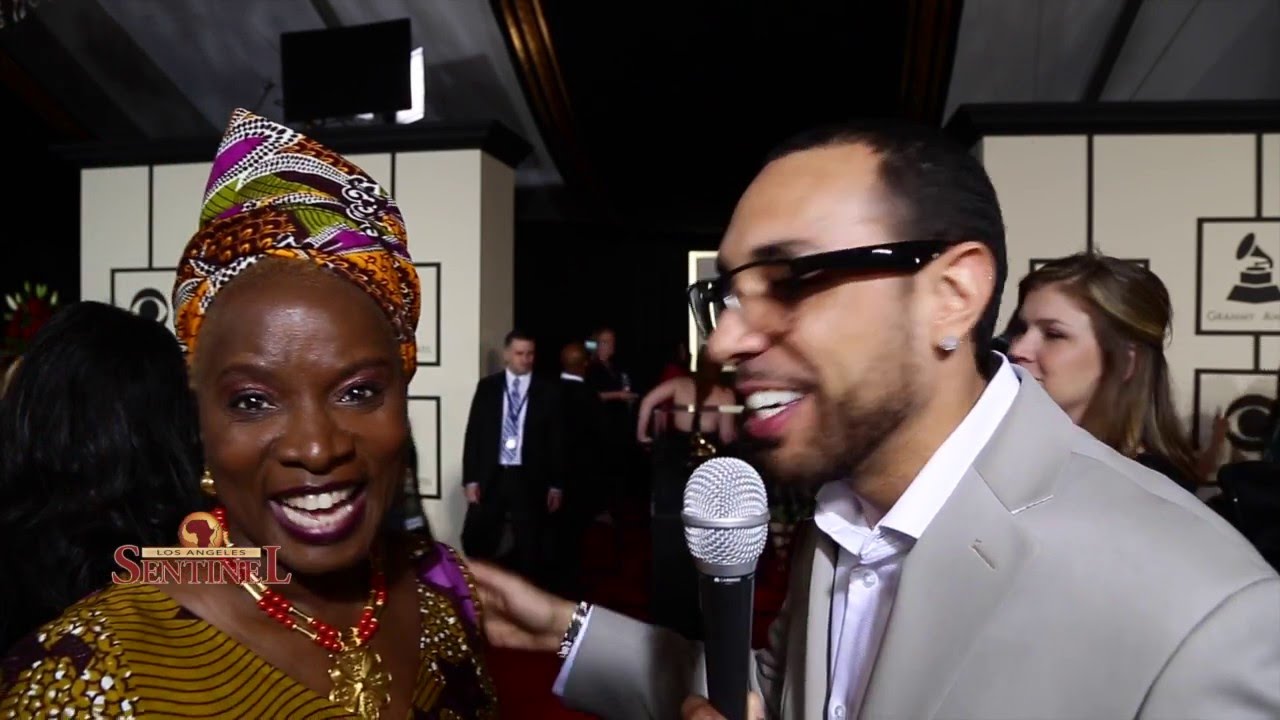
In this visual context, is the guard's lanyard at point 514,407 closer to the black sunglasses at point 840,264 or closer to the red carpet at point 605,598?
the red carpet at point 605,598

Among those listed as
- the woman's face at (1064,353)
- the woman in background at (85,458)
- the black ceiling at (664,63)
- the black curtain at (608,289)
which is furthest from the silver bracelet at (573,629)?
the black curtain at (608,289)

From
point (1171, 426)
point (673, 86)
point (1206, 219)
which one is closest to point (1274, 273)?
point (1206, 219)

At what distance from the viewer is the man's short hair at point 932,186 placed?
1018 millimetres

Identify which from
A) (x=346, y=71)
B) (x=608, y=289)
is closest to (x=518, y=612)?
(x=346, y=71)

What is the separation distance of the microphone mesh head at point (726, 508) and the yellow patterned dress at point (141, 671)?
0.56 m

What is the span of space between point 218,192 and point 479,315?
4.25 m

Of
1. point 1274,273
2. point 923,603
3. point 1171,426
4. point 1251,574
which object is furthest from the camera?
point 1274,273

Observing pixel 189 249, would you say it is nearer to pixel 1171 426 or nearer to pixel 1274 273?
pixel 1171 426

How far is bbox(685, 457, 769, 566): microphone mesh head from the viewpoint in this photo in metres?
0.96

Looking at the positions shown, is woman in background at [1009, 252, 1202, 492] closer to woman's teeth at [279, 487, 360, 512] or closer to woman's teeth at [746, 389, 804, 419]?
woman's teeth at [746, 389, 804, 419]

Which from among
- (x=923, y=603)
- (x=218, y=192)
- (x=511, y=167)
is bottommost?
(x=923, y=603)

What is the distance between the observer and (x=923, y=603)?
0.95 metres

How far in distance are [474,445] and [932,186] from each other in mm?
4115

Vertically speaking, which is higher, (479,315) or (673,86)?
(673,86)
